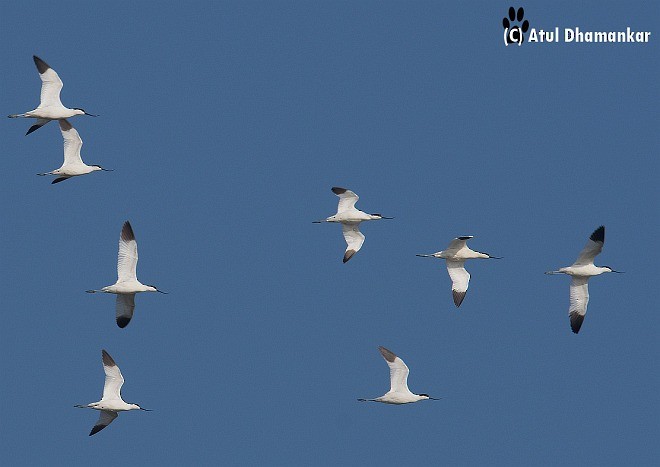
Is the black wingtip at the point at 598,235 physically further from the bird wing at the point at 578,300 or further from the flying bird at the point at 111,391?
the flying bird at the point at 111,391

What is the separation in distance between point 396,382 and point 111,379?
223 inches

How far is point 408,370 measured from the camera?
3456cm

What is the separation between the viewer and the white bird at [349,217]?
36906 millimetres

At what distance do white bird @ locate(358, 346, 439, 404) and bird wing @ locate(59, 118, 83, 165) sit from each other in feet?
25.3

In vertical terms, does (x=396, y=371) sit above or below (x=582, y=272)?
below

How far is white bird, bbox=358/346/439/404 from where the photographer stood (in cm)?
3450

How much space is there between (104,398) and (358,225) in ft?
22.4

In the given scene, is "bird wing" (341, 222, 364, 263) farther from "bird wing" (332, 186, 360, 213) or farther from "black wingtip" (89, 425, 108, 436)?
"black wingtip" (89, 425, 108, 436)

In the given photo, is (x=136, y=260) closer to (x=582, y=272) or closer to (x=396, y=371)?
(x=396, y=371)

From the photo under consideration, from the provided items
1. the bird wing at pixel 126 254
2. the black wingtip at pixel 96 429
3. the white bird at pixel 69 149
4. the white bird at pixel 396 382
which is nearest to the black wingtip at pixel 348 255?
the white bird at pixel 396 382

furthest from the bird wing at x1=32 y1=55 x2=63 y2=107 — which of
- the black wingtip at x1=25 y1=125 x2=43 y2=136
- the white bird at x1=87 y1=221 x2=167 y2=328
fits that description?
the white bird at x1=87 y1=221 x2=167 y2=328

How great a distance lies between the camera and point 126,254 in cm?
3475

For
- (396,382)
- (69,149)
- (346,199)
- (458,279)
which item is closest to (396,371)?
(396,382)

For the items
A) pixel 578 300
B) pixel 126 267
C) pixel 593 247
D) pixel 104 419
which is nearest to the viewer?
pixel 126 267
